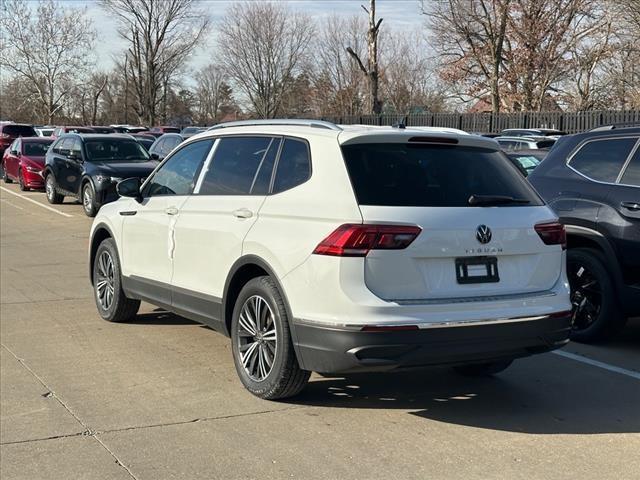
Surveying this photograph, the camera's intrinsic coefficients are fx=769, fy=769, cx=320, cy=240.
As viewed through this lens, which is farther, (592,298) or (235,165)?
(592,298)

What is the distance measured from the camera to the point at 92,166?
1650 cm

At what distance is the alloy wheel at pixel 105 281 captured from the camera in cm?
734

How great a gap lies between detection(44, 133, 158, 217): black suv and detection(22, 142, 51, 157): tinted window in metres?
3.92

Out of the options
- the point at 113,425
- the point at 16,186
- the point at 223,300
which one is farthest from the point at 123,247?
the point at 16,186

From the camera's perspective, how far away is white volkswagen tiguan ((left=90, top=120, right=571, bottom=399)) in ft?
14.2

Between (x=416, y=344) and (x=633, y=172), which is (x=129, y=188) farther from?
(x=633, y=172)

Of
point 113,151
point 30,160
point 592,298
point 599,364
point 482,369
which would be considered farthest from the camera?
point 30,160

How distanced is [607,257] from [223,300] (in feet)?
11.2

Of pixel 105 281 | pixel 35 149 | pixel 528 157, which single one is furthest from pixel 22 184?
pixel 105 281

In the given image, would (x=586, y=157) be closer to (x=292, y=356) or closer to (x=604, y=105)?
(x=292, y=356)

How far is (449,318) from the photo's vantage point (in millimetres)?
4383

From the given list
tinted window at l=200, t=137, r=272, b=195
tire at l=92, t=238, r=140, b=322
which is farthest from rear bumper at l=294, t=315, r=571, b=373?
tire at l=92, t=238, r=140, b=322

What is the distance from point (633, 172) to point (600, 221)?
0.50 meters

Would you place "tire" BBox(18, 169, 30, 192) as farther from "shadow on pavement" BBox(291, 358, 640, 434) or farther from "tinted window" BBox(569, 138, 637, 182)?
"shadow on pavement" BBox(291, 358, 640, 434)
